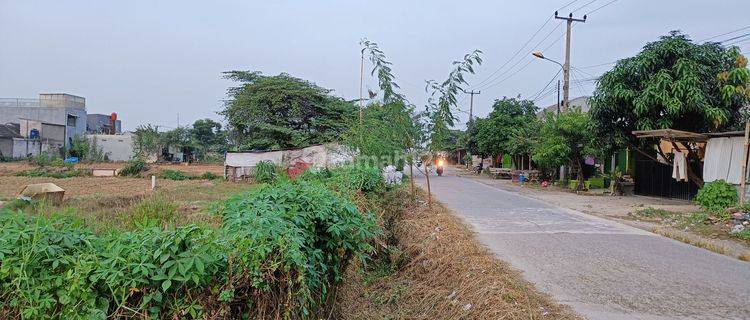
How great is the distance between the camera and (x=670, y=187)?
18.3 m

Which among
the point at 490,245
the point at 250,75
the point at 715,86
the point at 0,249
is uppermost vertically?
the point at 250,75

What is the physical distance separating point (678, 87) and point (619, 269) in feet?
36.1

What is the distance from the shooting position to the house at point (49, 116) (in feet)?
152

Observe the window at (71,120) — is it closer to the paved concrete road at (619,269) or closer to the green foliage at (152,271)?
the paved concrete road at (619,269)

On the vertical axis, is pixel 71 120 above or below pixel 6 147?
above

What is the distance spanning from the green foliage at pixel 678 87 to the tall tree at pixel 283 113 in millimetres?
16460

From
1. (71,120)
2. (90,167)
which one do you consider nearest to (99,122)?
(71,120)

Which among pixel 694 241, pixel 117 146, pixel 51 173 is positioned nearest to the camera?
pixel 694 241

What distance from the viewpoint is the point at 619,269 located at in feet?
21.6

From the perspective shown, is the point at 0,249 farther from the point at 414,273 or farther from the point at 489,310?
the point at 414,273

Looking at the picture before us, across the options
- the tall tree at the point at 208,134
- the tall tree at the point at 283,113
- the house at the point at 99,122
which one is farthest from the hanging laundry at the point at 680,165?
Result: the house at the point at 99,122

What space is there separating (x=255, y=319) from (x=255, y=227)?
1.79 ft

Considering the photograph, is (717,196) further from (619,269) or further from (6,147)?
(6,147)

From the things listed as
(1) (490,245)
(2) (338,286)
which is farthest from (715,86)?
(2) (338,286)
